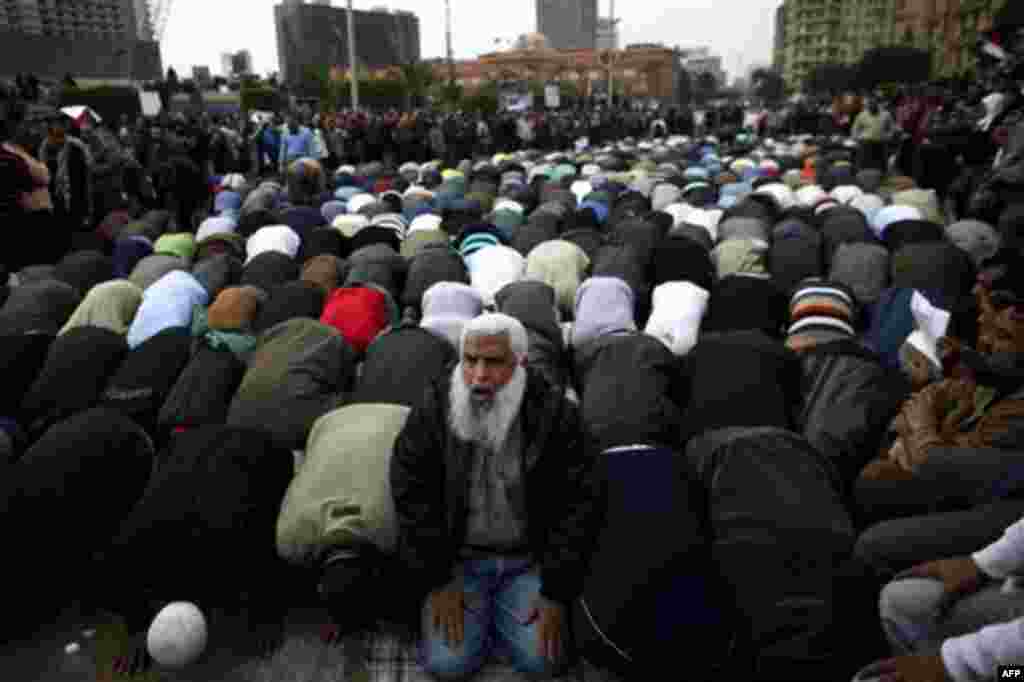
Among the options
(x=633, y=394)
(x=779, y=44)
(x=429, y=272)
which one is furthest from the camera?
(x=779, y=44)

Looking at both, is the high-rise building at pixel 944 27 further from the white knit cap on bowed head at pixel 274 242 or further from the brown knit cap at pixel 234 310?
the brown knit cap at pixel 234 310

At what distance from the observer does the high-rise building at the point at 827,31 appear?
81.8 m

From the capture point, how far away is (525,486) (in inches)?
110

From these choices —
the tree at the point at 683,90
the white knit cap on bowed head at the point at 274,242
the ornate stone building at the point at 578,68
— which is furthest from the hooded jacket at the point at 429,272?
the ornate stone building at the point at 578,68

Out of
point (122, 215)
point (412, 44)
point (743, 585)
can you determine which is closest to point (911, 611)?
point (743, 585)

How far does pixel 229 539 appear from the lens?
2799mm

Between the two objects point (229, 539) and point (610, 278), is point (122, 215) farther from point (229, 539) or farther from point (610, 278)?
point (229, 539)

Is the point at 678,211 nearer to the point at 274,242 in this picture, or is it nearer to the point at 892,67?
the point at 274,242

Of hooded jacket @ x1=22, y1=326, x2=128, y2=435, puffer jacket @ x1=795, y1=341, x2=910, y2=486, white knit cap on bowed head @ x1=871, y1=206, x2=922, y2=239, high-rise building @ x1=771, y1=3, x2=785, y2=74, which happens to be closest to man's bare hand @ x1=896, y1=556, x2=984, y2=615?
puffer jacket @ x1=795, y1=341, x2=910, y2=486

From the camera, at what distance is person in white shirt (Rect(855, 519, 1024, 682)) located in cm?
203

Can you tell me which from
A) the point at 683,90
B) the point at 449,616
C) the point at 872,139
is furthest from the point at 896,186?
the point at 683,90

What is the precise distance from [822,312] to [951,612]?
2.54m

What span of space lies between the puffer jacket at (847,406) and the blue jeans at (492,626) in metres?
1.46

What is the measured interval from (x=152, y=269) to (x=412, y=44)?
63.1 metres
